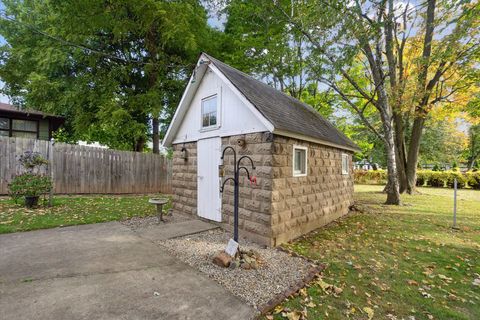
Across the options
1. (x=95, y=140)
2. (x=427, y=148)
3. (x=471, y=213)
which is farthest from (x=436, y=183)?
(x=95, y=140)

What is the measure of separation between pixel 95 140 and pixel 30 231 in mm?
14606

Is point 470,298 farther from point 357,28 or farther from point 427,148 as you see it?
point 427,148

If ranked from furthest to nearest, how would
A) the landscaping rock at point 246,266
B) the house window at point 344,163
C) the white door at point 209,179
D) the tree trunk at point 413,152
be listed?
the tree trunk at point 413,152 < the house window at point 344,163 < the white door at point 209,179 < the landscaping rock at point 246,266

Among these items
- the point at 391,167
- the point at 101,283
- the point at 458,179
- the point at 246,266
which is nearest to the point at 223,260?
the point at 246,266

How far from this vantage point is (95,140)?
1825 centimetres

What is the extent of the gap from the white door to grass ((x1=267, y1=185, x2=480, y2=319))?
2.31 m

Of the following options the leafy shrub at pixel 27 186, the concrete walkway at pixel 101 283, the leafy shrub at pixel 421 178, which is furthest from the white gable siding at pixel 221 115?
the leafy shrub at pixel 421 178

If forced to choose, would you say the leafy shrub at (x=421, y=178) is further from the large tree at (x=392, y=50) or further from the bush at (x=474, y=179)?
the large tree at (x=392, y=50)

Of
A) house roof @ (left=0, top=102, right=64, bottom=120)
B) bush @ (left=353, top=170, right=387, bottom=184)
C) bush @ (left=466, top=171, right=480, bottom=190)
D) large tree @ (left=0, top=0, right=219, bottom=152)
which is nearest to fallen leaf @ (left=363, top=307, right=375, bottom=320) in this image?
large tree @ (left=0, top=0, right=219, bottom=152)

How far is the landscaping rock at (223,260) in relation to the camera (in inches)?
156

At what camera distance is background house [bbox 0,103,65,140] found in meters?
12.8

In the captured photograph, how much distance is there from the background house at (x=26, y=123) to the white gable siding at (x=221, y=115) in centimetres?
1086

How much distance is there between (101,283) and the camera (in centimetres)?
330

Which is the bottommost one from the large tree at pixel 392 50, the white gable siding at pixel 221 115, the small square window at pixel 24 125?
the white gable siding at pixel 221 115
